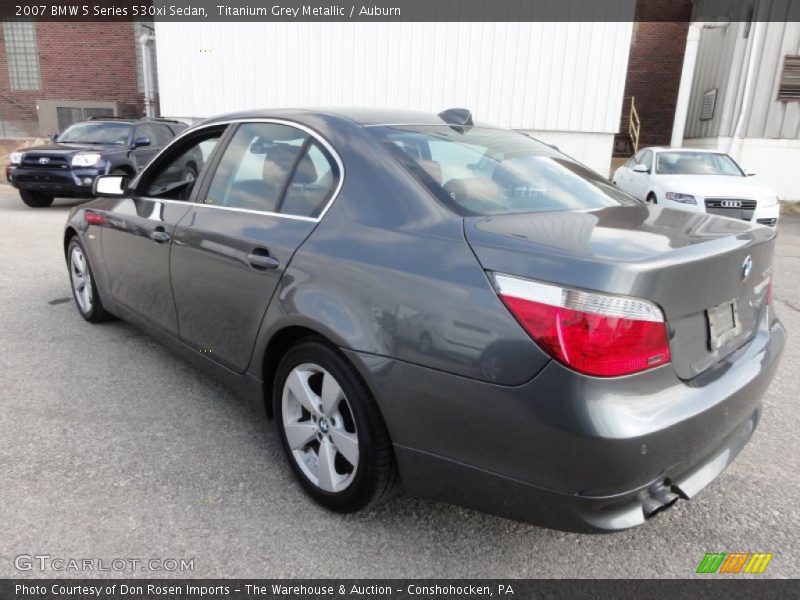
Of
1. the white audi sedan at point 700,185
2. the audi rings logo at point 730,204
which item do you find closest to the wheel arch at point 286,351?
the white audi sedan at point 700,185

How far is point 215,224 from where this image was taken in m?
2.88

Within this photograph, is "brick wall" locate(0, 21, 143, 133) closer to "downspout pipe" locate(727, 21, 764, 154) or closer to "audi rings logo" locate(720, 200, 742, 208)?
"downspout pipe" locate(727, 21, 764, 154)

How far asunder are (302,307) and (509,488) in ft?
3.29

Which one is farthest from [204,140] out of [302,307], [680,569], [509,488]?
[680,569]

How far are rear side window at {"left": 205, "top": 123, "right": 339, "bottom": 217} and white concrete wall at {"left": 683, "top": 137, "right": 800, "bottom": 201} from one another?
1510 cm

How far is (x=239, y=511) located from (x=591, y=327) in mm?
1617

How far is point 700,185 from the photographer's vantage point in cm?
920

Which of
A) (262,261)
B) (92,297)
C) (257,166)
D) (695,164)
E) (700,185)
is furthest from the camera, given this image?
(695,164)

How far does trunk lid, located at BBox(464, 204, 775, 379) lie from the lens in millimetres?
1731

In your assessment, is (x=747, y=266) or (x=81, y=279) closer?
(x=747, y=266)

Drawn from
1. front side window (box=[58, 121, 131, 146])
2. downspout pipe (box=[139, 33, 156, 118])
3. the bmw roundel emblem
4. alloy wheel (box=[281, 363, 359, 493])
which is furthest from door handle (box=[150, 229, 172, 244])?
downspout pipe (box=[139, 33, 156, 118])

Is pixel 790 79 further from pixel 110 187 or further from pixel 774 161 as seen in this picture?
pixel 110 187

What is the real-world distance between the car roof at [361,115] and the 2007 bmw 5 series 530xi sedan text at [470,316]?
0.02 m

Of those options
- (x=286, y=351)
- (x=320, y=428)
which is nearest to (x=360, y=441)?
(x=320, y=428)
